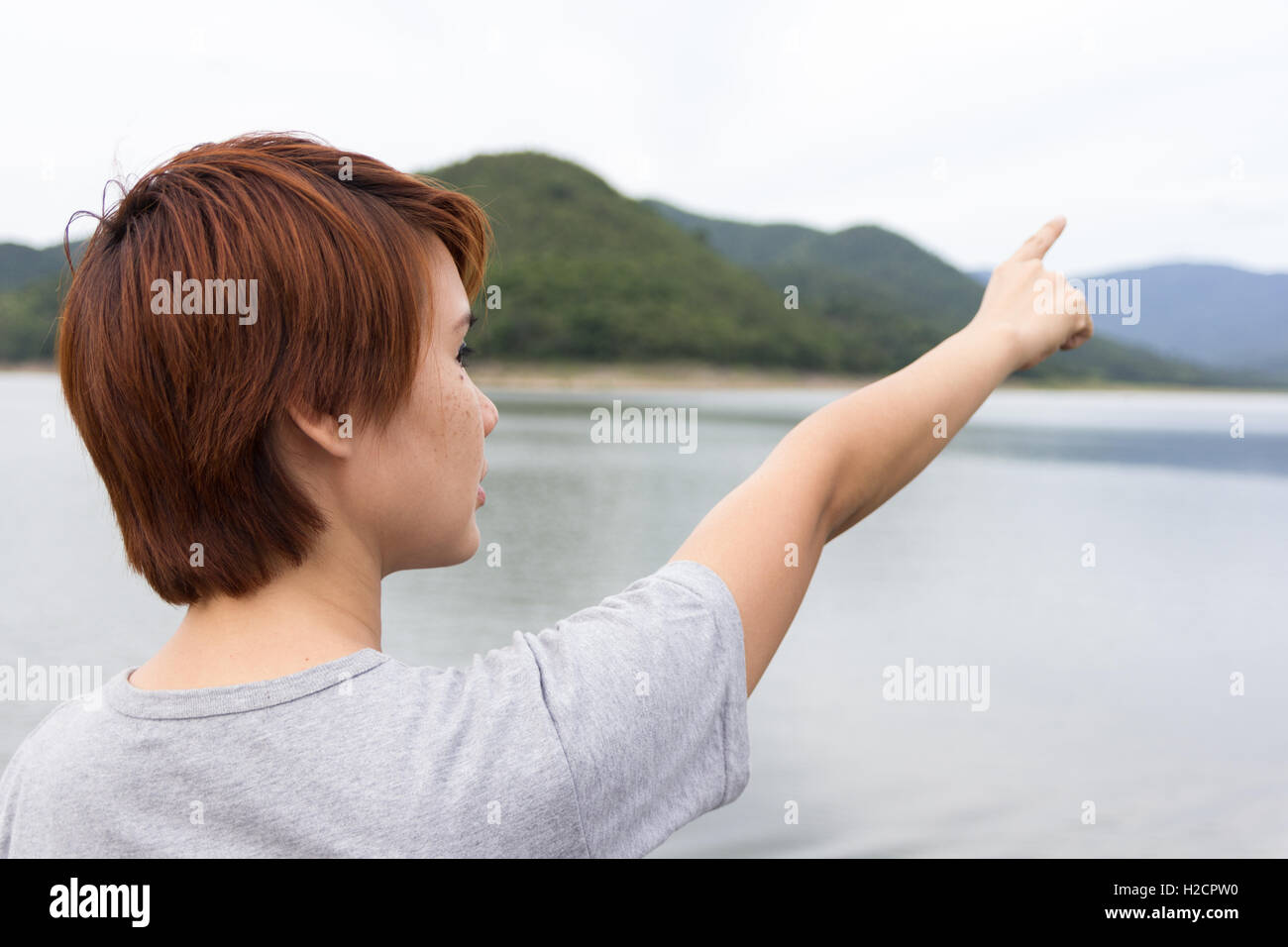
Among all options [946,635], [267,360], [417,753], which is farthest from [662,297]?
[417,753]

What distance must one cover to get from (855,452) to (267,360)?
1.28ft

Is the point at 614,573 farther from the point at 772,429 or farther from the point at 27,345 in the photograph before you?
the point at 27,345

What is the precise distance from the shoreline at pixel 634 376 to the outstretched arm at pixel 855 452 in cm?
3873

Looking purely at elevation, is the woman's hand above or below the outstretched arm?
above

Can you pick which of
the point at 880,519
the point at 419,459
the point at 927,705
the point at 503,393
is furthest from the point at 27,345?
the point at 419,459

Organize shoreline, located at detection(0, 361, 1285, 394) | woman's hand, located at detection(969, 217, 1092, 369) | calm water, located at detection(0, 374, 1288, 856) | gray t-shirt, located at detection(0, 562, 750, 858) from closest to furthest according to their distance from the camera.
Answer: gray t-shirt, located at detection(0, 562, 750, 858) < woman's hand, located at detection(969, 217, 1092, 369) < calm water, located at detection(0, 374, 1288, 856) < shoreline, located at detection(0, 361, 1285, 394)

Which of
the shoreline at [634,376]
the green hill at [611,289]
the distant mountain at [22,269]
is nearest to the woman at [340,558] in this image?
the green hill at [611,289]

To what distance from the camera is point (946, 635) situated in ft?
23.1

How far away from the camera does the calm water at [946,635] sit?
13.6ft

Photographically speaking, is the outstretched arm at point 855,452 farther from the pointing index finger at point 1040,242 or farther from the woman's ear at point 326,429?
the woman's ear at point 326,429

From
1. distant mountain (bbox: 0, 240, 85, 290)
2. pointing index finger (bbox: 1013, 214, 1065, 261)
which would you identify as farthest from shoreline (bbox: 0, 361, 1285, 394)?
pointing index finger (bbox: 1013, 214, 1065, 261)

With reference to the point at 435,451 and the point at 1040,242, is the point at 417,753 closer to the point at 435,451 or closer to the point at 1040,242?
the point at 435,451

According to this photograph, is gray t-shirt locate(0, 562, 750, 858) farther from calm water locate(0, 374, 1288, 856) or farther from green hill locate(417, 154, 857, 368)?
green hill locate(417, 154, 857, 368)

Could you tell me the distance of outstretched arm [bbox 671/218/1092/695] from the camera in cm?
64
